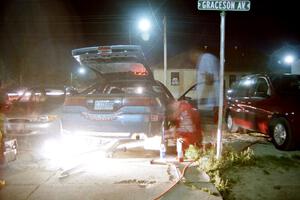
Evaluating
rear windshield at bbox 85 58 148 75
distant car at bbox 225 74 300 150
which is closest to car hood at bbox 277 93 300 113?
distant car at bbox 225 74 300 150

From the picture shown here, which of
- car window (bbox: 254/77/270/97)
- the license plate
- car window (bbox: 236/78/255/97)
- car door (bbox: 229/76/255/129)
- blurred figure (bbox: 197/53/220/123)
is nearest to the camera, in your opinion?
the license plate

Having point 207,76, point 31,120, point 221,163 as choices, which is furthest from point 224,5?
point 207,76

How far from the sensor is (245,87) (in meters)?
9.89

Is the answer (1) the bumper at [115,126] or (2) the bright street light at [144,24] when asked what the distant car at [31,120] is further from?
(2) the bright street light at [144,24]

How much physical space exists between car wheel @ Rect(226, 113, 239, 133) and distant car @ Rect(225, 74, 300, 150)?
207 millimetres

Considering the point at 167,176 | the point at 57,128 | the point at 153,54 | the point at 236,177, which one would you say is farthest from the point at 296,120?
the point at 153,54

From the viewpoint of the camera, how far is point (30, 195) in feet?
16.0

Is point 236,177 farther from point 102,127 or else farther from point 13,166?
point 13,166

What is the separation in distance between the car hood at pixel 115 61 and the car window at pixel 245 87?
3.29 metres

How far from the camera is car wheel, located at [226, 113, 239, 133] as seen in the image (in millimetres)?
10556

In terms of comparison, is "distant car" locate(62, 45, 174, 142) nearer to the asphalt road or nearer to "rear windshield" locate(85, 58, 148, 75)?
"rear windshield" locate(85, 58, 148, 75)

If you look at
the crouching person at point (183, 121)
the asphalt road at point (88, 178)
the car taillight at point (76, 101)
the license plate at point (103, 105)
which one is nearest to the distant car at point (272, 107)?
the crouching person at point (183, 121)

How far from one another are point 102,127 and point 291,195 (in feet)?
10.8

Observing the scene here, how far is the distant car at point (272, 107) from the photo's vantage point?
7594 millimetres
